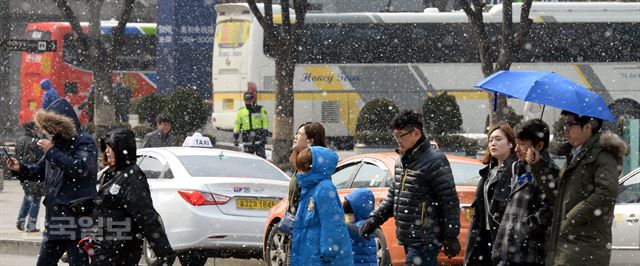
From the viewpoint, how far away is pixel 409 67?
3334cm

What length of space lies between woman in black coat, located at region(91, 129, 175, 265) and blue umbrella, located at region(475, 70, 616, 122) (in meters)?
2.38

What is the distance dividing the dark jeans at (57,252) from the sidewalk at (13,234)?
596cm

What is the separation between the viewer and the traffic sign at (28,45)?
20422mm

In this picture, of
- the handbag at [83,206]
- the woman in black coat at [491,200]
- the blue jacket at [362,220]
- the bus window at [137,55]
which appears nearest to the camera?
the handbag at [83,206]

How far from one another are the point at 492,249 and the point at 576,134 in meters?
1.15

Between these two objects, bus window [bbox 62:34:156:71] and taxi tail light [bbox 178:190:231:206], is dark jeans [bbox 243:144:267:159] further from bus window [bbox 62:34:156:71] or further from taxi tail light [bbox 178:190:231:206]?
bus window [bbox 62:34:156:71]

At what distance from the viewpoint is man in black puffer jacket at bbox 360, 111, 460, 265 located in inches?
343

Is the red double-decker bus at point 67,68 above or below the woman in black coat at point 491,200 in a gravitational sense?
below

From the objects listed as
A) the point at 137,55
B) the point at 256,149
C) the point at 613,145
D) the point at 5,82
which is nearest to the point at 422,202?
the point at 613,145

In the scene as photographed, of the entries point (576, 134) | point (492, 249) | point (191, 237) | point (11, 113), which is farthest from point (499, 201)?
Result: point (11, 113)

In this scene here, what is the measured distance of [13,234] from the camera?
16609 millimetres

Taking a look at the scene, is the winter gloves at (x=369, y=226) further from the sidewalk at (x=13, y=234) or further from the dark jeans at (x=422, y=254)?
the sidewalk at (x=13, y=234)

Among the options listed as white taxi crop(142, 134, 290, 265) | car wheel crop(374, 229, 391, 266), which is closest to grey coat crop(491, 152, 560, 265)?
car wheel crop(374, 229, 391, 266)

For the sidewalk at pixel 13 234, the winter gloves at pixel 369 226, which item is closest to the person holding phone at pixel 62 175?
the winter gloves at pixel 369 226
